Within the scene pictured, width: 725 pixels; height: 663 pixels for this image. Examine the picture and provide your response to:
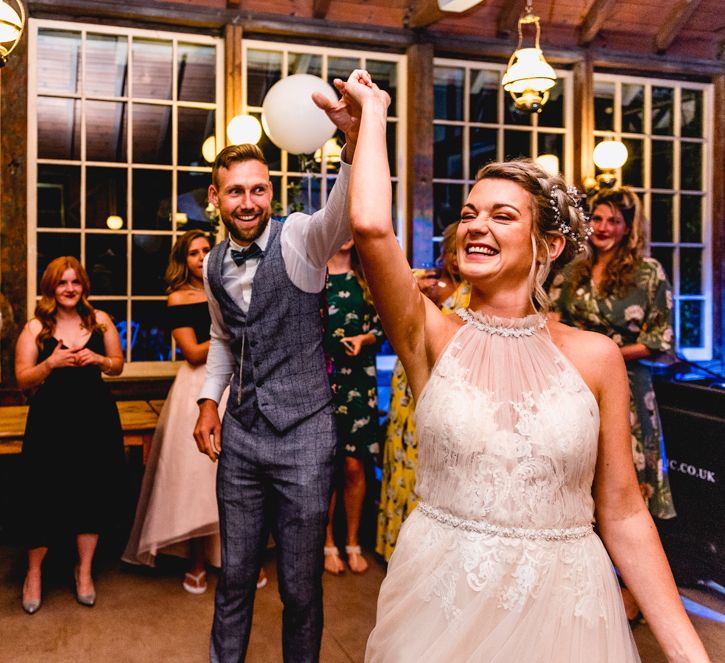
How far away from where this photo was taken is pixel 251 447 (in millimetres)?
2252

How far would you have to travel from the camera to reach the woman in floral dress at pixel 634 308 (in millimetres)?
3273

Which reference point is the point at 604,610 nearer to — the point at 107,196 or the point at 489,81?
the point at 107,196

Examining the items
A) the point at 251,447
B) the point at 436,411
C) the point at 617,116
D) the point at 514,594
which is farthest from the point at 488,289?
the point at 617,116

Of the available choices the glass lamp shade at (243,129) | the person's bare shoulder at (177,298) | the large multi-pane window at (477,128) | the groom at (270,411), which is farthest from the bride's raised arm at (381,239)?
the large multi-pane window at (477,128)

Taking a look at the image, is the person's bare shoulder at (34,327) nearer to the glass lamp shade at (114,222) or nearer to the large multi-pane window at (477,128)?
the glass lamp shade at (114,222)

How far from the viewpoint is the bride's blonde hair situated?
4.68 ft

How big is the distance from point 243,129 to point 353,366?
1856 millimetres

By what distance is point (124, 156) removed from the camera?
5188mm

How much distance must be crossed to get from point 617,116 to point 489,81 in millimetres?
1078

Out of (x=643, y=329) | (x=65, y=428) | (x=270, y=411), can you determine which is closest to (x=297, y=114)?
(x=65, y=428)

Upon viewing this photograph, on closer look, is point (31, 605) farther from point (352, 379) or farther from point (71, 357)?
point (352, 379)

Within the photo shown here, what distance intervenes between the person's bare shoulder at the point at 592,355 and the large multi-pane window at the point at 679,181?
5.16 m

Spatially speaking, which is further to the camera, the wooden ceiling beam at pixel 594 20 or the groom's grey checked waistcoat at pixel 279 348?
the wooden ceiling beam at pixel 594 20

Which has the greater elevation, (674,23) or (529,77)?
(674,23)
